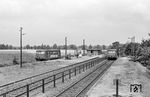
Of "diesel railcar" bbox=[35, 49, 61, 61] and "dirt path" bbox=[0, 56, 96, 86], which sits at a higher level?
"diesel railcar" bbox=[35, 49, 61, 61]

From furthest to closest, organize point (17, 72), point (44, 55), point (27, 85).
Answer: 1. point (44, 55)
2. point (17, 72)
3. point (27, 85)

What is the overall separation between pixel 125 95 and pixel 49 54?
47.5m

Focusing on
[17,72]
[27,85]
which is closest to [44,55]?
[17,72]

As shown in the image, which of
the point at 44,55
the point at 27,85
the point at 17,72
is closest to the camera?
the point at 27,85

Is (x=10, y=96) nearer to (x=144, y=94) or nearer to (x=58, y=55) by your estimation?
(x=144, y=94)

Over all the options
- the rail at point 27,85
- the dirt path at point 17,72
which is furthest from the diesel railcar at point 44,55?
the rail at point 27,85

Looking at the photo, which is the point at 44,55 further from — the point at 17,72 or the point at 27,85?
the point at 27,85

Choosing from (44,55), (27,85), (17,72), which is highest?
(44,55)

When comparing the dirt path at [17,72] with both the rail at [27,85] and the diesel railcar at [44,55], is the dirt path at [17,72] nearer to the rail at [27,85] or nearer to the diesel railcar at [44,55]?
the rail at [27,85]

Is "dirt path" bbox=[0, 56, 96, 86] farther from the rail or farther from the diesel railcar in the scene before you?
the diesel railcar

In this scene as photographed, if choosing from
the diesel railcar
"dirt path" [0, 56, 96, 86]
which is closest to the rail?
"dirt path" [0, 56, 96, 86]

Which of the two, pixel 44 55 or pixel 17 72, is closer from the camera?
pixel 17 72

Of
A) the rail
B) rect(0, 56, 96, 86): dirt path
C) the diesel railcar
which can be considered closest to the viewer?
the rail

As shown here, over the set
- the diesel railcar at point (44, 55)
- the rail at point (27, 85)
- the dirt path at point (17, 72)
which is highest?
the diesel railcar at point (44, 55)
